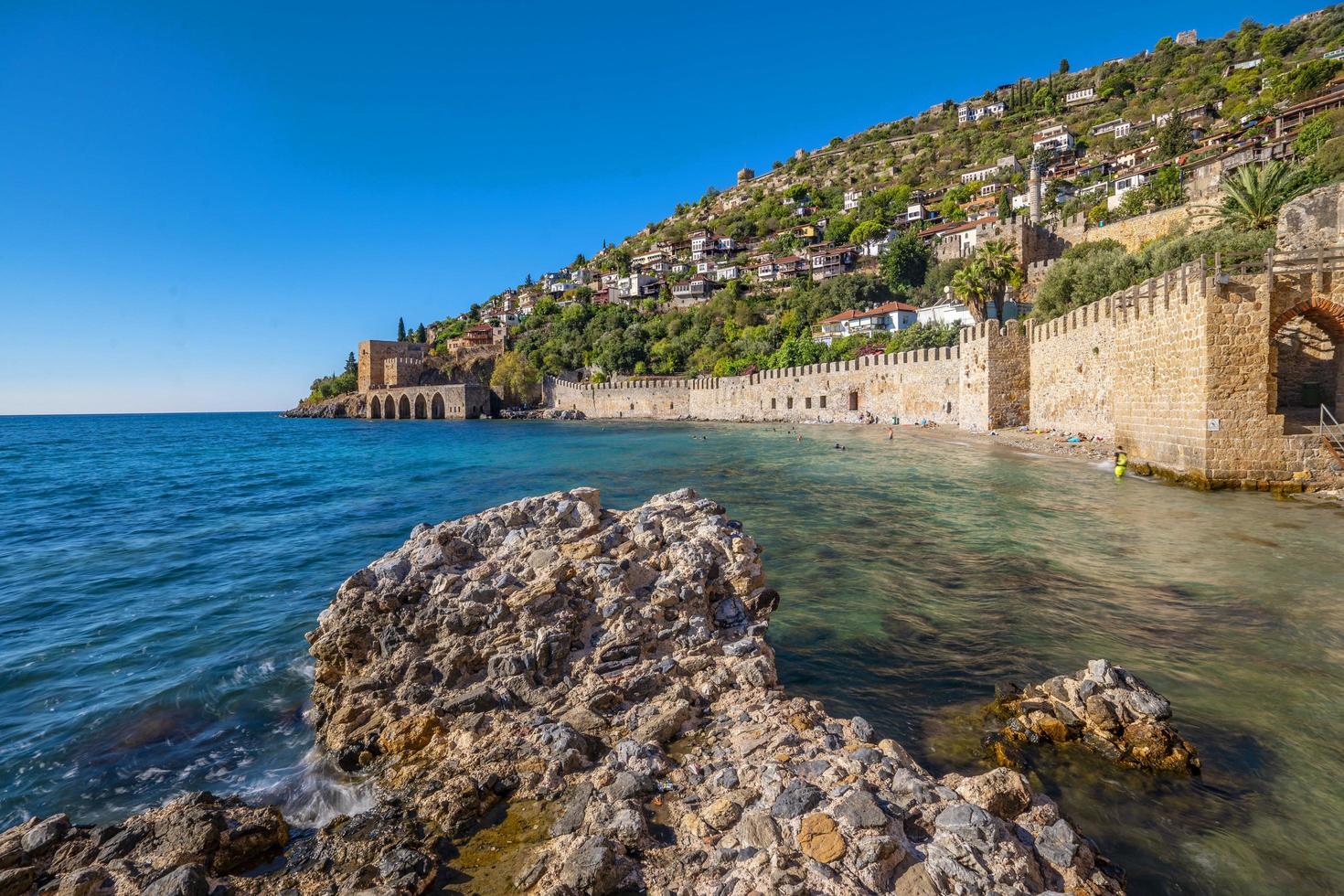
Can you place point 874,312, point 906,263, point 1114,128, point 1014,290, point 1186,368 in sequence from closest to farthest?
point 1186,368, point 1014,290, point 874,312, point 906,263, point 1114,128

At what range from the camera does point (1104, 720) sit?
13.1ft

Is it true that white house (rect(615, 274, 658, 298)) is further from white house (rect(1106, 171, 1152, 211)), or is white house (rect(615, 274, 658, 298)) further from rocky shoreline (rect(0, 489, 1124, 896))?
rocky shoreline (rect(0, 489, 1124, 896))

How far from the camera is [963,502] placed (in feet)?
43.1

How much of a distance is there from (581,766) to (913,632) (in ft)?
13.2

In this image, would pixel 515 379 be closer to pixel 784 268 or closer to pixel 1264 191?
pixel 784 268

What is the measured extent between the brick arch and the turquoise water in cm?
374

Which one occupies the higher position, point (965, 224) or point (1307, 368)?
point (965, 224)

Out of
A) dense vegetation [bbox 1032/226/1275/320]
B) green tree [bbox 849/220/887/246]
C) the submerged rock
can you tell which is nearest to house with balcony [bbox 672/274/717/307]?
green tree [bbox 849/220/887/246]

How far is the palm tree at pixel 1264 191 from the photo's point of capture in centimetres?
2128

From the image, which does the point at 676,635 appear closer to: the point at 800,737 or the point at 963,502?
the point at 800,737

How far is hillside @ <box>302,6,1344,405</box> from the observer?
35312mm

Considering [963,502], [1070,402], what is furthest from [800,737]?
[1070,402]

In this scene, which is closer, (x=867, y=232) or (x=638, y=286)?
(x=867, y=232)

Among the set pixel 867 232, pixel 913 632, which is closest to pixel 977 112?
pixel 867 232
